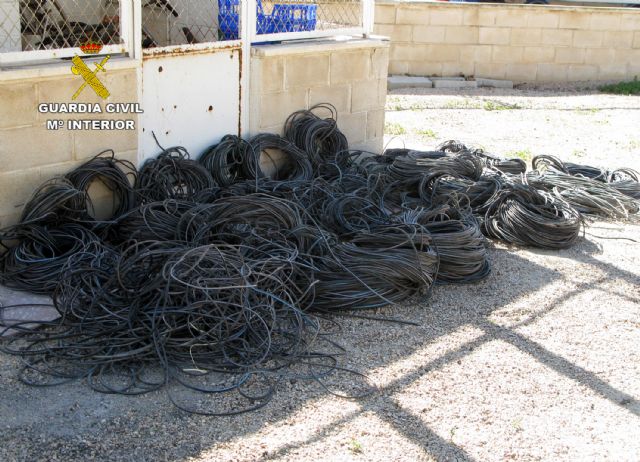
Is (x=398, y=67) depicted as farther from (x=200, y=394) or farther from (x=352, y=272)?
(x=200, y=394)

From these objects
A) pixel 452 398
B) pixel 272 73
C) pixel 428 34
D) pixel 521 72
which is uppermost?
pixel 428 34

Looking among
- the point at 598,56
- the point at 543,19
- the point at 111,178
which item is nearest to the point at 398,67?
the point at 543,19

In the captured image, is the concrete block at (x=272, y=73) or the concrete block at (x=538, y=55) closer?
the concrete block at (x=272, y=73)

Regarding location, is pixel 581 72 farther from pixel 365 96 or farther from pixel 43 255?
pixel 43 255

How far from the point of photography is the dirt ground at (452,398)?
3.37 metres

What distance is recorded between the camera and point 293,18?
266 inches

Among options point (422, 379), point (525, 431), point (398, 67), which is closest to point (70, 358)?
point (422, 379)

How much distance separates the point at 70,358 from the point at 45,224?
1.33m

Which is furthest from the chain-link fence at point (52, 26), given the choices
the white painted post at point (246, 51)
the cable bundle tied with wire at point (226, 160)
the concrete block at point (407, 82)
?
the concrete block at point (407, 82)

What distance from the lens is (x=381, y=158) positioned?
7309 millimetres

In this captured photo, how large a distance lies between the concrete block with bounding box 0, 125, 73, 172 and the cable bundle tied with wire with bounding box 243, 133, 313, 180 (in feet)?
4.56

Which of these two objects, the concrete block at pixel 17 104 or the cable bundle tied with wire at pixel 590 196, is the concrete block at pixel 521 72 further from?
the concrete block at pixel 17 104

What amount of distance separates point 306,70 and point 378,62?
914 millimetres

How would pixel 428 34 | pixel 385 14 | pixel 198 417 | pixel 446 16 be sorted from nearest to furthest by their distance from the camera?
pixel 198 417
pixel 385 14
pixel 446 16
pixel 428 34
